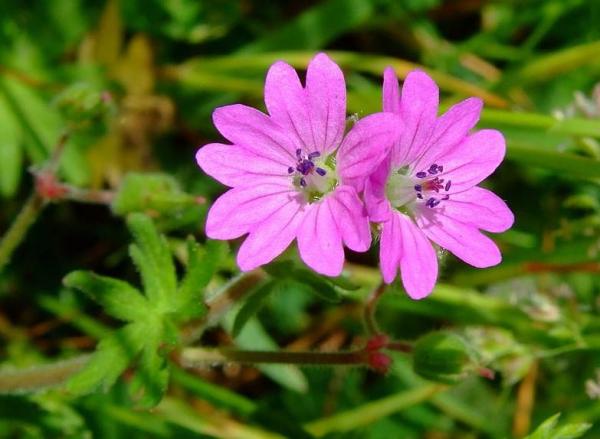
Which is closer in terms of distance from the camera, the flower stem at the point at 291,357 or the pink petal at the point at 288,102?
the pink petal at the point at 288,102

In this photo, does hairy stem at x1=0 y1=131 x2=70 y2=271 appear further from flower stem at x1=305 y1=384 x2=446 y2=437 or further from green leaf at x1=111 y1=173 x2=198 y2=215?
flower stem at x1=305 y1=384 x2=446 y2=437

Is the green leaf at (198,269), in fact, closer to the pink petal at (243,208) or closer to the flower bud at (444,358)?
the pink petal at (243,208)

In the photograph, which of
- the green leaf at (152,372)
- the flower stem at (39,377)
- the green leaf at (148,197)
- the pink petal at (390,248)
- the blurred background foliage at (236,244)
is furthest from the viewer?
the blurred background foliage at (236,244)

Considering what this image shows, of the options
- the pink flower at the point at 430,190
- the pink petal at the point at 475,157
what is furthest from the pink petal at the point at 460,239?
the pink petal at the point at 475,157

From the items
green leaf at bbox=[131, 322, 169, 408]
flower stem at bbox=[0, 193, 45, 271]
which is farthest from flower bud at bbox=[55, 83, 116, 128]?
green leaf at bbox=[131, 322, 169, 408]

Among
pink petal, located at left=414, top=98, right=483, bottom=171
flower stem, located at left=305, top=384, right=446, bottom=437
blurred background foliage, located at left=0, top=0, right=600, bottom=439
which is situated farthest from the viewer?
flower stem, located at left=305, top=384, right=446, bottom=437
